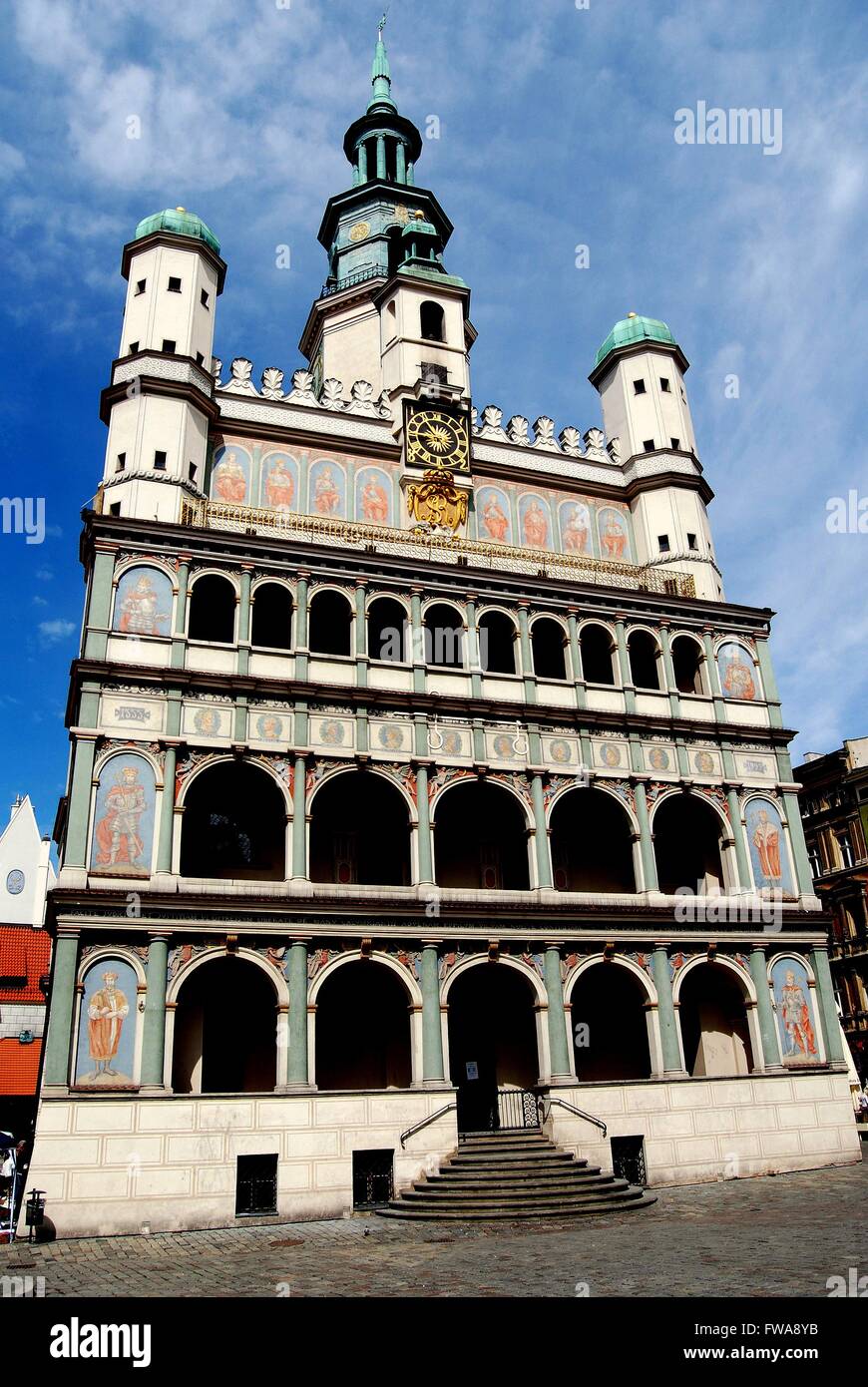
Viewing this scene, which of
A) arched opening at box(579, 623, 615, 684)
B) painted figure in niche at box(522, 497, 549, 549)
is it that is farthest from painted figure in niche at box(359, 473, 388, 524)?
arched opening at box(579, 623, 615, 684)

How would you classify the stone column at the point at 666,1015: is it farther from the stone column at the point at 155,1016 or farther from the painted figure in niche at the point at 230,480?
the painted figure in niche at the point at 230,480

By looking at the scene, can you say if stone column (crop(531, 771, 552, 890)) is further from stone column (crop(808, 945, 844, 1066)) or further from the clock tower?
the clock tower

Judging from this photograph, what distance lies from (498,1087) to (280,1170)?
288 inches

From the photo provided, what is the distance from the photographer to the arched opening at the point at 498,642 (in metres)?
30.0

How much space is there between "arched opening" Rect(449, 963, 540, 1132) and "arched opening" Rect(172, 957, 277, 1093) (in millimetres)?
4974

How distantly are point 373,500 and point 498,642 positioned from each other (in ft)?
20.3

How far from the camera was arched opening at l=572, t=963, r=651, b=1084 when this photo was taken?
28.8 meters

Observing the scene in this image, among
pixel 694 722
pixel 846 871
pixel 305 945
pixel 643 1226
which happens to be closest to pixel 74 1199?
pixel 305 945

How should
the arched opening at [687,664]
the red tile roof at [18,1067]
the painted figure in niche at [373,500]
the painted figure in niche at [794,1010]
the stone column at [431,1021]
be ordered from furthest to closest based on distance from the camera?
the red tile roof at [18,1067]
the painted figure in niche at [373,500]
the arched opening at [687,664]
the painted figure in niche at [794,1010]
the stone column at [431,1021]

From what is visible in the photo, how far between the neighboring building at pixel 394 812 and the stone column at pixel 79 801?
0.31 feet

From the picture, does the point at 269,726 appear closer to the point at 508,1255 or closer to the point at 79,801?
the point at 79,801

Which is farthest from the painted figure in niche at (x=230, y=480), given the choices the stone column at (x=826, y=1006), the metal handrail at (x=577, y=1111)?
the stone column at (x=826, y=1006)

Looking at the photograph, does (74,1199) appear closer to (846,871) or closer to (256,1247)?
(256,1247)

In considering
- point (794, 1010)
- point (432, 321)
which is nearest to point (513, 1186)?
point (794, 1010)
